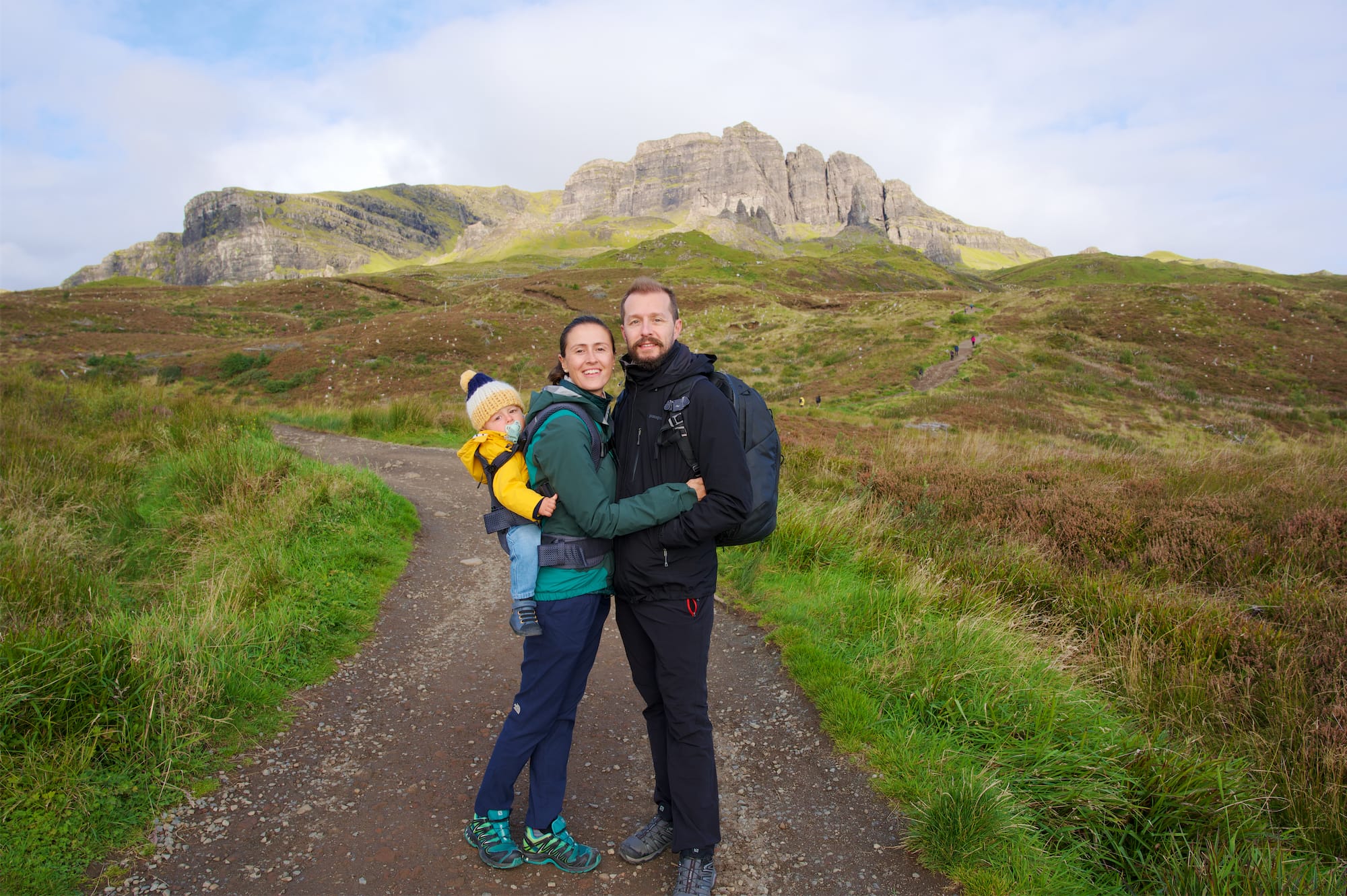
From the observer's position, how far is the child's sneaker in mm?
2838

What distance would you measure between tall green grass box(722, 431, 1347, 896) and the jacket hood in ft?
8.05

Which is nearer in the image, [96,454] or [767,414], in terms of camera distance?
[767,414]

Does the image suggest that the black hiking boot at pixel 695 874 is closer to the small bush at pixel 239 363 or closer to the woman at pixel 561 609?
the woman at pixel 561 609

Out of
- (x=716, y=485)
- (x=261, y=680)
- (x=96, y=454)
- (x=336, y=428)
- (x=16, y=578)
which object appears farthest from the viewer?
(x=336, y=428)

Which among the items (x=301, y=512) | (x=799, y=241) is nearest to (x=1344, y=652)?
(x=301, y=512)

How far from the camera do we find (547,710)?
2.99 metres

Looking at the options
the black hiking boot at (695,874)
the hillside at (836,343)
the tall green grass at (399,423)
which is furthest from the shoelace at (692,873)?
the hillside at (836,343)

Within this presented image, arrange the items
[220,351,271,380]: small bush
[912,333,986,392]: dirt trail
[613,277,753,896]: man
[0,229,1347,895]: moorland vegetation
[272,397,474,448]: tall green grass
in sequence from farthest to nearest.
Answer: [912,333,986,392]: dirt trail < [220,351,271,380]: small bush < [272,397,474,448]: tall green grass < [0,229,1347,895]: moorland vegetation < [613,277,753,896]: man

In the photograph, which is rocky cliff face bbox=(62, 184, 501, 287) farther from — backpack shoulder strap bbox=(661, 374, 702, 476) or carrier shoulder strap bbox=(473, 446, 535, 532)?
backpack shoulder strap bbox=(661, 374, 702, 476)

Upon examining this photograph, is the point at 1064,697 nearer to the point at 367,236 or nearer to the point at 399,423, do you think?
the point at 399,423

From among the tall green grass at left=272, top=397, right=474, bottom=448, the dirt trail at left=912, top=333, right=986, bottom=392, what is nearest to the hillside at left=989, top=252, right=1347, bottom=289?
the dirt trail at left=912, top=333, right=986, bottom=392

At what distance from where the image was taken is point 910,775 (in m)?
3.55

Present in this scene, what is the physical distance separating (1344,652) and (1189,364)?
33629mm

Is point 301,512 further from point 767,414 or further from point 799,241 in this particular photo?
point 799,241
